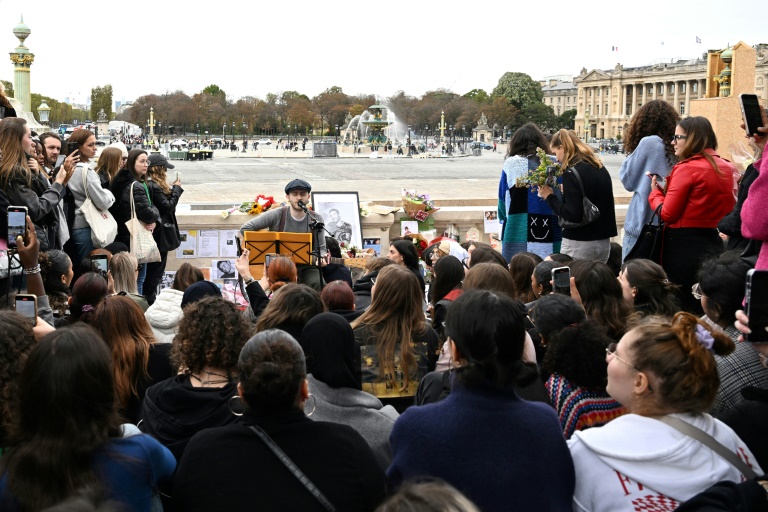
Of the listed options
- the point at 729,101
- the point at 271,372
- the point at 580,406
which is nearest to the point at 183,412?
the point at 271,372

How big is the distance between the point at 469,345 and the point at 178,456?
1409 millimetres

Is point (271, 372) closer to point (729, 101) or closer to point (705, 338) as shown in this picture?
point (705, 338)

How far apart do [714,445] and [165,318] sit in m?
3.78

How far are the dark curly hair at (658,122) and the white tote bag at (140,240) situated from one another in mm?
5258

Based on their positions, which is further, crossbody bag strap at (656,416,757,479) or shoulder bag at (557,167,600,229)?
shoulder bag at (557,167,600,229)

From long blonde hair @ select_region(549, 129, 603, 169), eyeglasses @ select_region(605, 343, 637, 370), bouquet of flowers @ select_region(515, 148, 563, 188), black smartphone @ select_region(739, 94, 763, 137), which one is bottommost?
eyeglasses @ select_region(605, 343, 637, 370)

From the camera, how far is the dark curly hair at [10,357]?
3275 mm

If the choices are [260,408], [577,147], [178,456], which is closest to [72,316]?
[178,456]

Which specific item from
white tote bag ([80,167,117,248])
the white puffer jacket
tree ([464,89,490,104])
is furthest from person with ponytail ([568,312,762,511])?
tree ([464,89,490,104])

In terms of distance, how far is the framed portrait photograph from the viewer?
1174 cm

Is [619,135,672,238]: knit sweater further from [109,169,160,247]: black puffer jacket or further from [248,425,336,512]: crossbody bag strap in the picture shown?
[248,425,336,512]: crossbody bag strap

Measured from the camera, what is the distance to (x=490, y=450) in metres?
2.91

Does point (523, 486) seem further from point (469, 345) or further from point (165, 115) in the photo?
point (165, 115)

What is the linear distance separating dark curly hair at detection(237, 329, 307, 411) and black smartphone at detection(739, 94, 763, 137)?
11.9 feet
